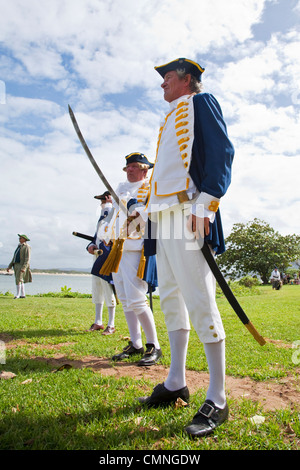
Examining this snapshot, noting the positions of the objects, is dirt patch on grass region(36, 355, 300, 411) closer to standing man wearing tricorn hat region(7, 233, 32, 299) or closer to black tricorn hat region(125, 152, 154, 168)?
black tricorn hat region(125, 152, 154, 168)

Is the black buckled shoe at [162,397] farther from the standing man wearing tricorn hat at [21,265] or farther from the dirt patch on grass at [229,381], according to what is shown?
the standing man wearing tricorn hat at [21,265]

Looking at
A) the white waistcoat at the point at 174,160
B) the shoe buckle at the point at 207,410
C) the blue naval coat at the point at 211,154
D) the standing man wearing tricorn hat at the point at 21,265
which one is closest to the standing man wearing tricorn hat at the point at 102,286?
the white waistcoat at the point at 174,160

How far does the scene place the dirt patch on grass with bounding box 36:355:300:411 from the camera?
109 inches

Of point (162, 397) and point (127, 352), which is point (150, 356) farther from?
point (162, 397)

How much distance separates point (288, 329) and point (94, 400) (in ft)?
16.6

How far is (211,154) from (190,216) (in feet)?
1.59

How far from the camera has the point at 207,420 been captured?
2148 millimetres

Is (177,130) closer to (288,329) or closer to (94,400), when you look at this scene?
(94,400)

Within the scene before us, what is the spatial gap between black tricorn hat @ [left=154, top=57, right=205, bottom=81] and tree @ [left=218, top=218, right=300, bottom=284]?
3941cm

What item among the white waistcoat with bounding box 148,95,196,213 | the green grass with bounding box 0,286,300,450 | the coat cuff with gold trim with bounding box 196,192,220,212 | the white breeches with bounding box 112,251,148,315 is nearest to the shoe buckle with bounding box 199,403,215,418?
the green grass with bounding box 0,286,300,450

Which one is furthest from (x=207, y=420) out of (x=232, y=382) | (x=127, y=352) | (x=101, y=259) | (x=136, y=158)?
(x=101, y=259)

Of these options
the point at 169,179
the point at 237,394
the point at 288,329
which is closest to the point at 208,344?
the point at 237,394

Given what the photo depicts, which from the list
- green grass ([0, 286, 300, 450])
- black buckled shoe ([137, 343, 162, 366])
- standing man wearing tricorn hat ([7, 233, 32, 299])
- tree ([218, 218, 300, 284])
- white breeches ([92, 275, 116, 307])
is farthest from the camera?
tree ([218, 218, 300, 284])

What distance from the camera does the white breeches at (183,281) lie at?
233 cm
